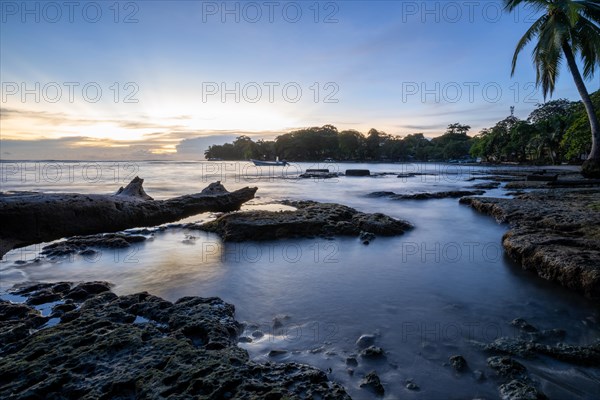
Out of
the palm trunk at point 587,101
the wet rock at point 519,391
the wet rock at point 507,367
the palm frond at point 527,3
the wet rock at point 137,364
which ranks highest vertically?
the palm frond at point 527,3

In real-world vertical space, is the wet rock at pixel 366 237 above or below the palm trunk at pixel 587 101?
below

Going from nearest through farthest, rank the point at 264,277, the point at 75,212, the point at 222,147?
the point at 75,212 < the point at 264,277 < the point at 222,147

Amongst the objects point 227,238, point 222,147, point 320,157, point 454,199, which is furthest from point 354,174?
point 222,147

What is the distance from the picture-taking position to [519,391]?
9.00ft

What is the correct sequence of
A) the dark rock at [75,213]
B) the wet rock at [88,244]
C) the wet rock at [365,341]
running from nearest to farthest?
1. the wet rock at [365,341]
2. the dark rock at [75,213]
3. the wet rock at [88,244]

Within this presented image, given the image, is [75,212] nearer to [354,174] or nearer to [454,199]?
[454,199]

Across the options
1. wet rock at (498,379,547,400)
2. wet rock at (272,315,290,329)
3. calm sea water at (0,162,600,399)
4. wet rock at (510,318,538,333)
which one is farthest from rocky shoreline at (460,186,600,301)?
wet rock at (272,315,290,329)

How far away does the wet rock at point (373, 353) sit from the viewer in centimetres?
335

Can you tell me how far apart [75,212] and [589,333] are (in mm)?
6199

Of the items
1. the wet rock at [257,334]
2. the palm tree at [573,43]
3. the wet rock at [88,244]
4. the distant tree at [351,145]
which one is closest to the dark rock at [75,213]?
the wet rock at [257,334]

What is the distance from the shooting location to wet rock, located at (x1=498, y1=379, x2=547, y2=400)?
2680 millimetres

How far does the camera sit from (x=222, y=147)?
15550cm

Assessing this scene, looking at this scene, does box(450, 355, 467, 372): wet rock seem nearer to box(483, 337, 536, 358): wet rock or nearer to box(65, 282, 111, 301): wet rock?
box(483, 337, 536, 358): wet rock

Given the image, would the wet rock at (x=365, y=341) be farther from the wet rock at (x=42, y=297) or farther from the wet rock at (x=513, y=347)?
the wet rock at (x=42, y=297)
